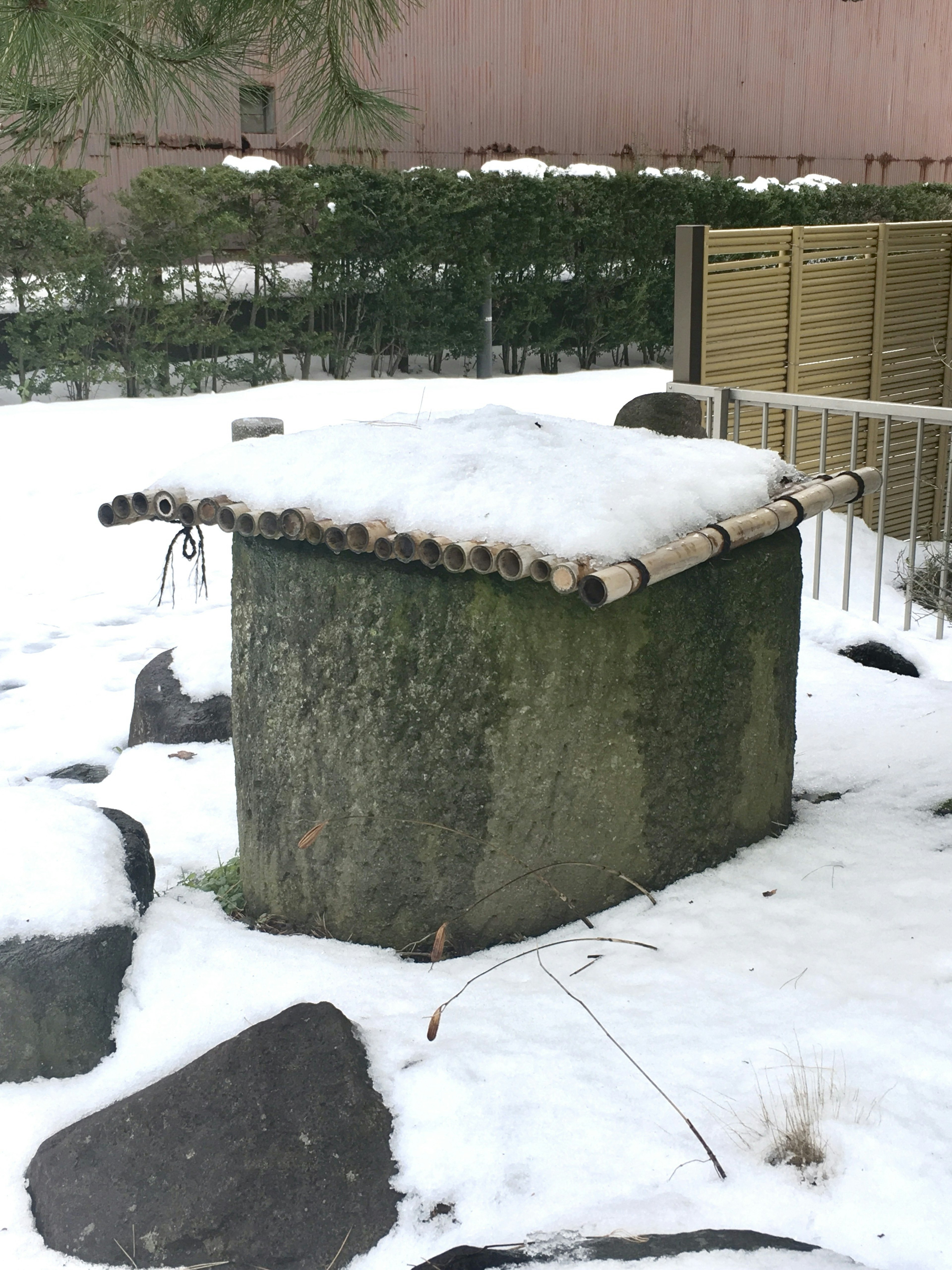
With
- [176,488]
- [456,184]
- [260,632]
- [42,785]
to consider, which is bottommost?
[42,785]

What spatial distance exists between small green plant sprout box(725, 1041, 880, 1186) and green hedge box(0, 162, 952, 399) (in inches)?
333

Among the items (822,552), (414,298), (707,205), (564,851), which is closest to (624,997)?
(564,851)

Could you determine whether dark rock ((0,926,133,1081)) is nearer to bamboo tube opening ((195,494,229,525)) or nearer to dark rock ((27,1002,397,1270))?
dark rock ((27,1002,397,1270))

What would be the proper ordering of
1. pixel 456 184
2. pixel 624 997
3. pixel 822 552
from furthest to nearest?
1. pixel 456 184
2. pixel 822 552
3. pixel 624 997

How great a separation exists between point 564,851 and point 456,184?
402 inches

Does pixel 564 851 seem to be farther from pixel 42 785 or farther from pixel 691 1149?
pixel 42 785

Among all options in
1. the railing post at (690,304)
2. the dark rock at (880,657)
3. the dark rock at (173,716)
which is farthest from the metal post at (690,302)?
the dark rock at (173,716)

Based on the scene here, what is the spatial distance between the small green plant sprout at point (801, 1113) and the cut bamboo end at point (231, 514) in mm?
1684

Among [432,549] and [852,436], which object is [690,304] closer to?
[852,436]

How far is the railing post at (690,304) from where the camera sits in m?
7.62

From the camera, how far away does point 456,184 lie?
12.2 metres

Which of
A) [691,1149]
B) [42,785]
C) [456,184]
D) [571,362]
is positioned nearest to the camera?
[691,1149]

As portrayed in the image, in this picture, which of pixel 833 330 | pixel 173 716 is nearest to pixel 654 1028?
pixel 173 716

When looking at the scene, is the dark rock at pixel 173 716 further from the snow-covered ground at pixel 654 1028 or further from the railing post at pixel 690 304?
the railing post at pixel 690 304
